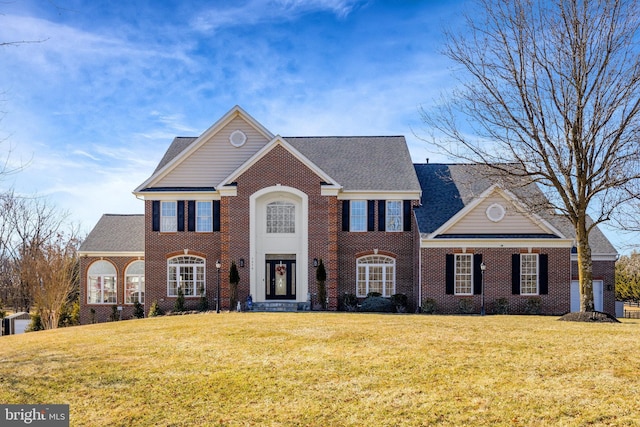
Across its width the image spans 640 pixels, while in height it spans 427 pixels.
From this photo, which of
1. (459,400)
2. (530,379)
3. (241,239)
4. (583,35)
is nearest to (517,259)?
(583,35)

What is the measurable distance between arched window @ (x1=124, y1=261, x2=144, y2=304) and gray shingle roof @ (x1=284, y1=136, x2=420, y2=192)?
421 inches

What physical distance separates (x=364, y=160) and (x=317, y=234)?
551 cm

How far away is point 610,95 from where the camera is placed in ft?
60.4

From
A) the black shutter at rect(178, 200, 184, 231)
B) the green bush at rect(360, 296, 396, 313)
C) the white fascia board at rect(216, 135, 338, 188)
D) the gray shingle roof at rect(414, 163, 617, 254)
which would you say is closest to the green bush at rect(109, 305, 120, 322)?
the black shutter at rect(178, 200, 184, 231)

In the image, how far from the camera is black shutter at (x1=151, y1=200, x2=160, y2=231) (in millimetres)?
26172

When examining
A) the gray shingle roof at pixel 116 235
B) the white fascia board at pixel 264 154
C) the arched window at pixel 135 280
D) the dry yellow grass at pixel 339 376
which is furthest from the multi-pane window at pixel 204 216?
the dry yellow grass at pixel 339 376

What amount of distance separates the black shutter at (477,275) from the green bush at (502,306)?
35.0 inches

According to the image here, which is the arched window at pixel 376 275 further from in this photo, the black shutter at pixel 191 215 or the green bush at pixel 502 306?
the black shutter at pixel 191 215

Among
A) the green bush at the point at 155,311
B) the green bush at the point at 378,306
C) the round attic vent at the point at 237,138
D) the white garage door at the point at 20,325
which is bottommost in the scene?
the white garage door at the point at 20,325

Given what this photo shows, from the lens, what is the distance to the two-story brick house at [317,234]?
23.9m

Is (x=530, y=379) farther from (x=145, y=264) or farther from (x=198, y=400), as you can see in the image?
(x=145, y=264)

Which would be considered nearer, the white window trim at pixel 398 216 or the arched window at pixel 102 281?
the white window trim at pixel 398 216

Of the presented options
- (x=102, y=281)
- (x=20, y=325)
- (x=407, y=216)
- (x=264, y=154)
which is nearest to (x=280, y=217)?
(x=264, y=154)

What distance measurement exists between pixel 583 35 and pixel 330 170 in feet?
42.5
